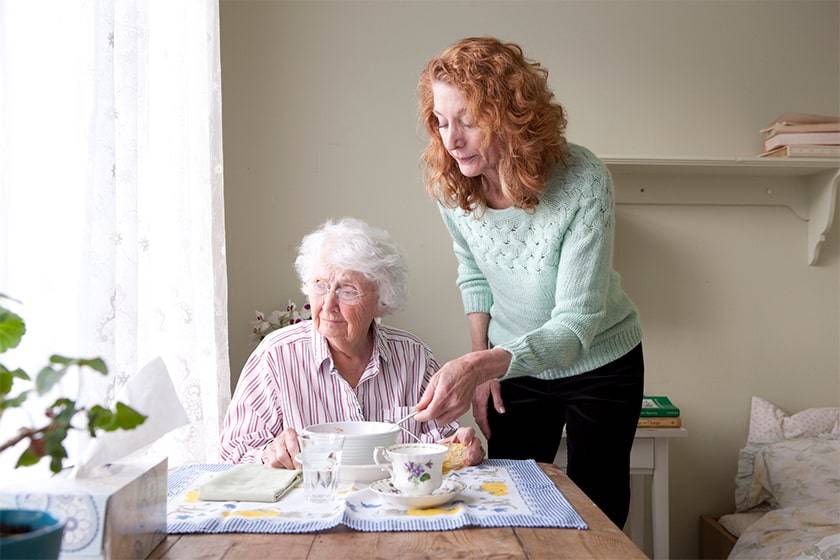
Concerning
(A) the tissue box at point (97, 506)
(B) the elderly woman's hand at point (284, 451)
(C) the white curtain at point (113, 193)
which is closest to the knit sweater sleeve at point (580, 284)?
(B) the elderly woman's hand at point (284, 451)

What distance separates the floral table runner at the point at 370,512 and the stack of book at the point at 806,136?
1877mm

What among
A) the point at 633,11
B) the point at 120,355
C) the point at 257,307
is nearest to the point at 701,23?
the point at 633,11

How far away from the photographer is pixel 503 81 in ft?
5.73

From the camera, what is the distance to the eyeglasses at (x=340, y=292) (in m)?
1.80

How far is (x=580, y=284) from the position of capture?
170 centimetres

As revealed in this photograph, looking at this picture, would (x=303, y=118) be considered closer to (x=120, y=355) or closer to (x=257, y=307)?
(x=257, y=307)

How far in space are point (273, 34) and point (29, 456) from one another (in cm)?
244

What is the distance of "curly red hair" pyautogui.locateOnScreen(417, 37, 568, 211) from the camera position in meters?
1.73

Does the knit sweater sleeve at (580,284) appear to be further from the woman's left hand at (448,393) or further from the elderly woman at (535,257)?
the woman's left hand at (448,393)

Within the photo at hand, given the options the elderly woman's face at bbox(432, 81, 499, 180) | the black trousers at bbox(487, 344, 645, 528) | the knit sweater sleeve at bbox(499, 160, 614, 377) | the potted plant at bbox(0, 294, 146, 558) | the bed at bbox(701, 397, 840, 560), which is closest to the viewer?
the potted plant at bbox(0, 294, 146, 558)

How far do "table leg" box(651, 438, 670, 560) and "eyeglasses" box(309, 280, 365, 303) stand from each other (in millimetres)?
1276

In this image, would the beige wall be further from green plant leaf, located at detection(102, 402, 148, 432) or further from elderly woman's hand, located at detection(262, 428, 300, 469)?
green plant leaf, located at detection(102, 402, 148, 432)

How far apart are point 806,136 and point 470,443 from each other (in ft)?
5.97

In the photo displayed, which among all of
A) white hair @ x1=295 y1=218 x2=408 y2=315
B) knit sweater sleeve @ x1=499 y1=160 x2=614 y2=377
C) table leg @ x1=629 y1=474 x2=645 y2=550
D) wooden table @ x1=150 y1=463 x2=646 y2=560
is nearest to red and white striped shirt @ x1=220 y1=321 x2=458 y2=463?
white hair @ x1=295 y1=218 x2=408 y2=315
